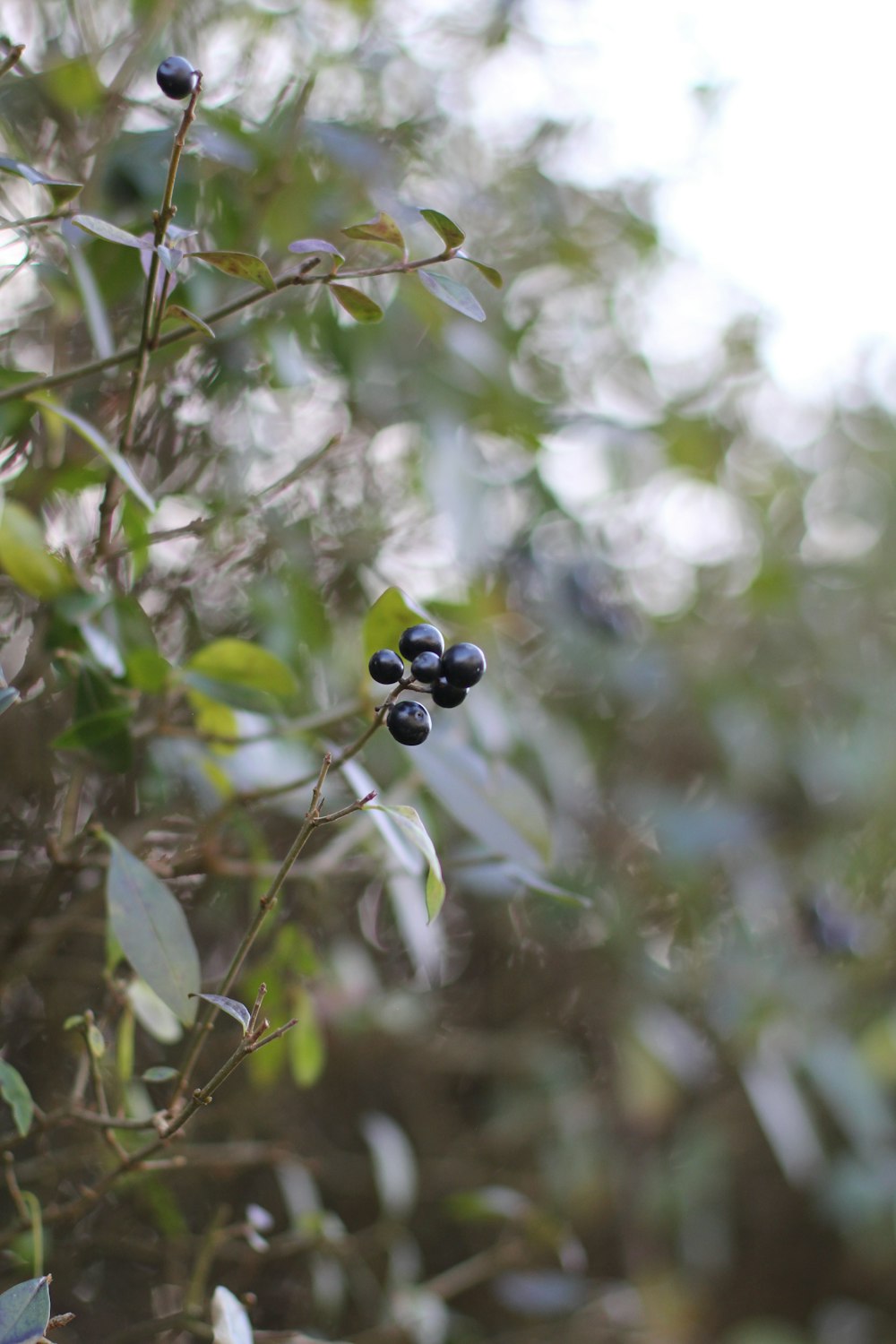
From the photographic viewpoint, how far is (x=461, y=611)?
91 centimetres

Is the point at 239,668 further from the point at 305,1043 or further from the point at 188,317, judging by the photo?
the point at 305,1043

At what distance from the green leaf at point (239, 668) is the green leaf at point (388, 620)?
66mm

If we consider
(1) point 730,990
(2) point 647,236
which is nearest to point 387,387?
(2) point 647,236

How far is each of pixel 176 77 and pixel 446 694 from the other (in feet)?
1.09

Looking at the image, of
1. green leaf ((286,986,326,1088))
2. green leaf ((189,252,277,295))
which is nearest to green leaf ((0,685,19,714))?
green leaf ((189,252,277,295))

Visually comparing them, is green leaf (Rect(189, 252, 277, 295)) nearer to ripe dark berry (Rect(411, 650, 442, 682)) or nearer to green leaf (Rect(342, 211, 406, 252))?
green leaf (Rect(342, 211, 406, 252))

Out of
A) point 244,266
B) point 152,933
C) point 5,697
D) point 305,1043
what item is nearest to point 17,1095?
point 152,933

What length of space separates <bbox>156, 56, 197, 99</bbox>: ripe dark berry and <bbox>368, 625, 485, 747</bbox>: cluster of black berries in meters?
0.30

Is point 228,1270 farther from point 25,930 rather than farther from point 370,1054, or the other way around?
point 25,930

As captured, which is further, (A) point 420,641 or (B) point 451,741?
(B) point 451,741

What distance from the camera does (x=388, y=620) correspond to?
58 centimetres

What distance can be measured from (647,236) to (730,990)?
1.00 meters

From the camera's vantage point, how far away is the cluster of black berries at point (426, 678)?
0.49 metres

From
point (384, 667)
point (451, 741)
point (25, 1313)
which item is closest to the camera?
point (25, 1313)
